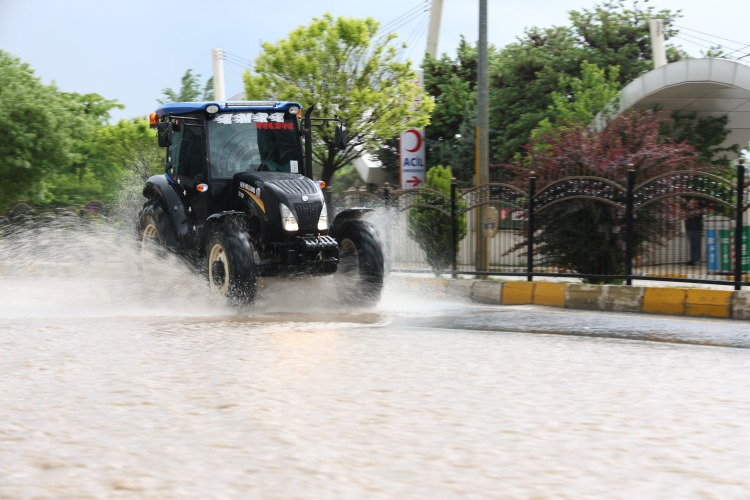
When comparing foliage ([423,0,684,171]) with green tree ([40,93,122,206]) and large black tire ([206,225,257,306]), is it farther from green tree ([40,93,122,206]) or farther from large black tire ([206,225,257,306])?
large black tire ([206,225,257,306])

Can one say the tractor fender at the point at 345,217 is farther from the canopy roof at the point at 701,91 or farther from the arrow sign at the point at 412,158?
the arrow sign at the point at 412,158

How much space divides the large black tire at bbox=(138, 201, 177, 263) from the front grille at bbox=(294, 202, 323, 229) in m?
2.02

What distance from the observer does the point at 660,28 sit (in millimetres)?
37000

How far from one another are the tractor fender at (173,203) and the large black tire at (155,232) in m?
0.10

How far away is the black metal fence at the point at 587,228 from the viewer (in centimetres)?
1277

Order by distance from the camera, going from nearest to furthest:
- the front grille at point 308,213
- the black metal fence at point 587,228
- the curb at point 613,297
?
the front grille at point 308,213
the curb at point 613,297
the black metal fence at point 587,228

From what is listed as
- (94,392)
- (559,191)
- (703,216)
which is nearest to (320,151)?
(559,191)

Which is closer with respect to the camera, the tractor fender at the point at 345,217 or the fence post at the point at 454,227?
the tractor fender at the point at 345,217

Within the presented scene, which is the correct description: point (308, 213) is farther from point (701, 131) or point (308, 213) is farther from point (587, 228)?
point (701, 131)

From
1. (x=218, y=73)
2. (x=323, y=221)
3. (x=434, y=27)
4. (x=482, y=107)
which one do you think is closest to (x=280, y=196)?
(x=323, y=221)

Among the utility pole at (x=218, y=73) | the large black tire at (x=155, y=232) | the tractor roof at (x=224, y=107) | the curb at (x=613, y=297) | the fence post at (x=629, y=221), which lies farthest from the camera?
the utility pole at (x=218, y=73)

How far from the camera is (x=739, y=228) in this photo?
491 inches

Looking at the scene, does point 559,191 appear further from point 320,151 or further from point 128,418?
point 320,151

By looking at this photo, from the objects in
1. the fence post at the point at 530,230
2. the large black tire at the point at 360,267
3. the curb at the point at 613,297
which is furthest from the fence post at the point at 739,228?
the large black tire at the point at 360,267
